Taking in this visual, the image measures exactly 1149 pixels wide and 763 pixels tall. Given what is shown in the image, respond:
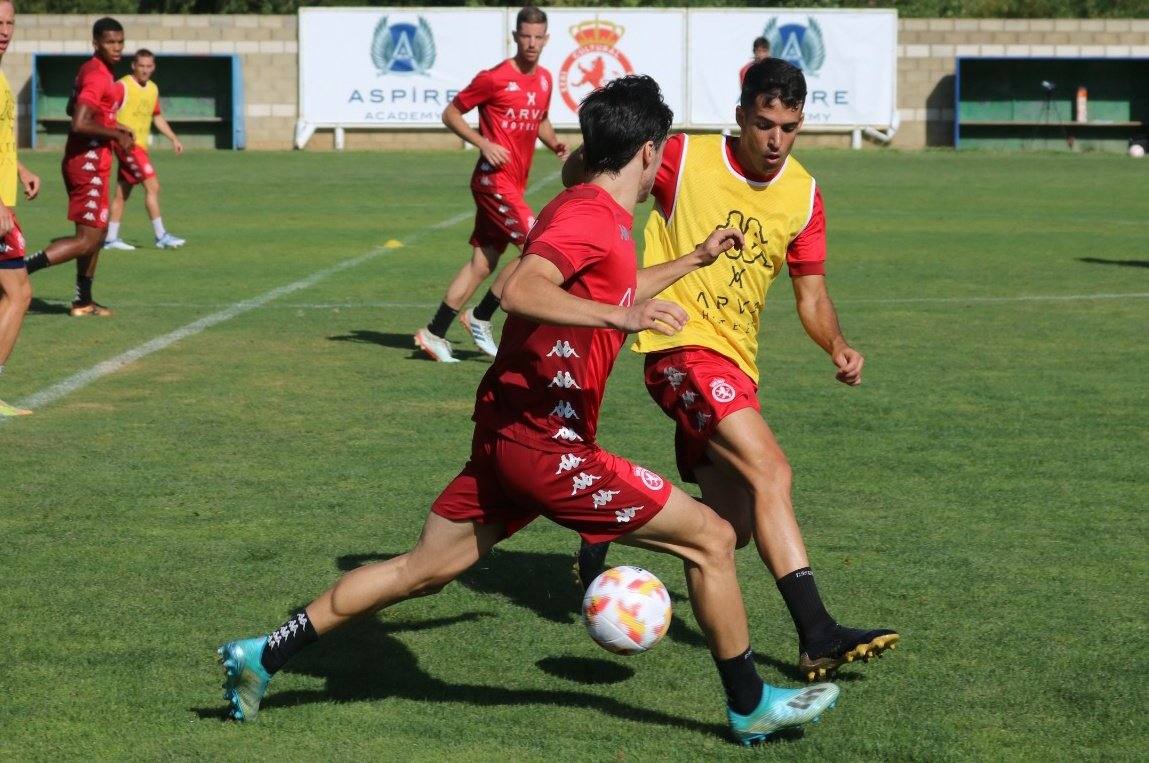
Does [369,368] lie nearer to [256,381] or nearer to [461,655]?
[256,381]

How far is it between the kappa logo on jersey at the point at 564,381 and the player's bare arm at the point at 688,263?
0.35 m

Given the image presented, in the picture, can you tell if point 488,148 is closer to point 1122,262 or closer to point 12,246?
point 12,246

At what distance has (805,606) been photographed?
4992 millimetres

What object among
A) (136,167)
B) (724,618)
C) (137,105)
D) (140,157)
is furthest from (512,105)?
(137,105)

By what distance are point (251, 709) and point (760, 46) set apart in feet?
56.7

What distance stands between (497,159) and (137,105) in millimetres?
10367

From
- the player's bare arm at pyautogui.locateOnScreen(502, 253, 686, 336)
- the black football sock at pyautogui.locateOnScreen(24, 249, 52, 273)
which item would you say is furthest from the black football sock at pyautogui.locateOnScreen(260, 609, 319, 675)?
the black football sock at pyautogui.locateOnScreen(24, 249, 52, 273)

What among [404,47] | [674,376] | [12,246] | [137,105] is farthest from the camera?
[404,47]

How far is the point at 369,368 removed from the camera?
34.9ft

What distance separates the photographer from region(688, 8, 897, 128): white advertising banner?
119 ft

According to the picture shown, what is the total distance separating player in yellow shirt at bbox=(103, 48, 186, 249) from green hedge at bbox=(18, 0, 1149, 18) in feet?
74.2

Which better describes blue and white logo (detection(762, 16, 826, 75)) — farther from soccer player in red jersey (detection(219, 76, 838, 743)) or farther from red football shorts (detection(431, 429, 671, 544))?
red football shorts (detection(431, 429, 671, 544))

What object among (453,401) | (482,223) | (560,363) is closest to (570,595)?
(560,363)

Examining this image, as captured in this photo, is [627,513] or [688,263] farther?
[688,263]
